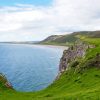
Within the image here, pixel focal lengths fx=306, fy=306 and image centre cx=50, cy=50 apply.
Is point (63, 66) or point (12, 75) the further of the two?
point (12, 75)

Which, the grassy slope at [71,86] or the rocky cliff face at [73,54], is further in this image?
the rocky cliff face at [73,54]

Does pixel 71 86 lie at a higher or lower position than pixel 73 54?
lower

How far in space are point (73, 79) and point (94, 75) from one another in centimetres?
581

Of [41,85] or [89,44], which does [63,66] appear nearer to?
[89,44]

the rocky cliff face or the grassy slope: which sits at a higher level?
the rocky cliff face

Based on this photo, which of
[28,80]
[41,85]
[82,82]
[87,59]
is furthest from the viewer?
[28,80]

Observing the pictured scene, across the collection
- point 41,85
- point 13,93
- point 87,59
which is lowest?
point 41,85

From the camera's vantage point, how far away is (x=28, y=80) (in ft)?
496

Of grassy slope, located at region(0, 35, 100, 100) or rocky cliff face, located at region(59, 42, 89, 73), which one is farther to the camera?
rocky cliff face, located at region(59, 42, 89, 73)

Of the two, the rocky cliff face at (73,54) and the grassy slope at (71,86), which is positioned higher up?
the rocky cliff face at (73,54)

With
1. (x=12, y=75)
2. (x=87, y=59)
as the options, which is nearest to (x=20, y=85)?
(x=12, y=75)

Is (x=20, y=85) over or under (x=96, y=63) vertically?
under

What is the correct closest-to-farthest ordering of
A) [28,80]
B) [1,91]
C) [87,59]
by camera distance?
[1,91] → [87,59] → [28,80]

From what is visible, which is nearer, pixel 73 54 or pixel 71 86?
pixel 71 86
